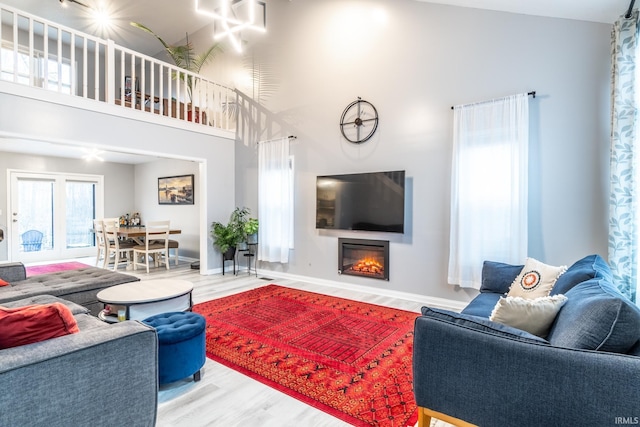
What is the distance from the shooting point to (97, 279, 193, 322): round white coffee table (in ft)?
8.84

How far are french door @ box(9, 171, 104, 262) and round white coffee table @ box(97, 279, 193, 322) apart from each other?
6264 millimetres

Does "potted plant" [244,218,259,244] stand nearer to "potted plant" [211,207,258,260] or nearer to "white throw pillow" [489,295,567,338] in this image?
"potted plant" [211,207,258,260]

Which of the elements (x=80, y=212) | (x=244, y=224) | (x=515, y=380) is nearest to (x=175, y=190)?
(x=80, y=212)

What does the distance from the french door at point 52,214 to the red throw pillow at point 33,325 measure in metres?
7.71

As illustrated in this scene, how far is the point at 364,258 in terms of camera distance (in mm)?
4922

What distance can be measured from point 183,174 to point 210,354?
6.28 meters

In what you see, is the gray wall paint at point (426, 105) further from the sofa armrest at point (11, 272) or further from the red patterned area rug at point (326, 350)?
the sofa armrest at point (11, 272)

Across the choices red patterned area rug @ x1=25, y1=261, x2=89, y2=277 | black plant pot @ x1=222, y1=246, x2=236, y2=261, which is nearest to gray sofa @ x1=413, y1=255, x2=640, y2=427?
black plant pot @ x1=222, y1=246, x2=236, y2=261

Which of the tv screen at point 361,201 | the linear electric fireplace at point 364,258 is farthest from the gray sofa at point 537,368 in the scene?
the linear electric fireplace at point 364,258

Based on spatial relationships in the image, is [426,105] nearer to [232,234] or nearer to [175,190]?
[232,234]

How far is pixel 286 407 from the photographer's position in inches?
81.6

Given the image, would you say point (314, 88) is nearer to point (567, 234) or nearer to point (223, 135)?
point (223, 135)

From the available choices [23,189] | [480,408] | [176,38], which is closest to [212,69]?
[176,38]

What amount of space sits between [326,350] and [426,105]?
130 inches
